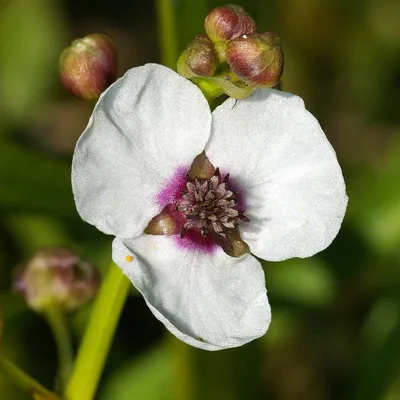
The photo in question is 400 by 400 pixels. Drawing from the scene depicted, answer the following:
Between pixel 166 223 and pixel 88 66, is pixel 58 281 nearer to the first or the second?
pixel 166 223

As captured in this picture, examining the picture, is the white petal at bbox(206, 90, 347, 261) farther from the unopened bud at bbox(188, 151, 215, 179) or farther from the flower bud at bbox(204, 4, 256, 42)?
the flower bud at bbox(204, 4, 256, 42)

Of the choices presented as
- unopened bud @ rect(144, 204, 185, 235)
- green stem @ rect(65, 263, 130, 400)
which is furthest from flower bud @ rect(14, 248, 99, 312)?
unopened bud @ rect(144, 204, 185, 235)

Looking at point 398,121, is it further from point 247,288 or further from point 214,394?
point 247,288

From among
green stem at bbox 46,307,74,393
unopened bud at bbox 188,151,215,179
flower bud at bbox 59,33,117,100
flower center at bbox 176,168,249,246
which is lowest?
green stem at bbox 46,307,74,393

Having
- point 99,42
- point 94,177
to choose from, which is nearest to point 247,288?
point 94,177

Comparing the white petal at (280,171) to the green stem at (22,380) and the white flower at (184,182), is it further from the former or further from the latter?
the green stem at (22,380)

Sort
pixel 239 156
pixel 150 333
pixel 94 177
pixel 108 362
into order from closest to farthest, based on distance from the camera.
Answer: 1. pixel 94 177
2. pixel 239 156
3. pixel 108 362
4. pixel 150 333

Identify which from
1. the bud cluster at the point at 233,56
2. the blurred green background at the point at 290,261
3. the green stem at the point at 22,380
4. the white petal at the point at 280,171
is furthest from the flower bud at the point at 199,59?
the blurred green background at the point at 290,261
